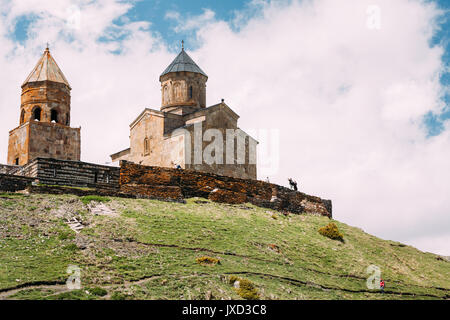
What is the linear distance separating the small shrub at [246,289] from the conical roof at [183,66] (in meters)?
31.3

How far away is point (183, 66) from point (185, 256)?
29.7 m

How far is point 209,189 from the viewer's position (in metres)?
30.5

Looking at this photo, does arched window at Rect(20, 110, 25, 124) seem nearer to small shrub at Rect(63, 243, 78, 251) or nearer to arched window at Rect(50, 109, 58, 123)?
arched window at Rect(50, 109, 58, 123)

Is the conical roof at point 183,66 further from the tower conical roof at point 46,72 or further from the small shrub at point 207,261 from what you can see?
the small shrub at point 207,261

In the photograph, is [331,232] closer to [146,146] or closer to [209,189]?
[209,189]

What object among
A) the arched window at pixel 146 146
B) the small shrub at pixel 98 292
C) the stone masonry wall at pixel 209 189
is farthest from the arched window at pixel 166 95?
the small shrub at pixel 98 292

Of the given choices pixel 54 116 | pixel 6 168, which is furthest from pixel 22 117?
pixel 6 168

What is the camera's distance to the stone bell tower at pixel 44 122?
3831cm

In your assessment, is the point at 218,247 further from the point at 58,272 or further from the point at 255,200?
the point at 255,200

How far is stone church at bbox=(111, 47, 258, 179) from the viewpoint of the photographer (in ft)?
138

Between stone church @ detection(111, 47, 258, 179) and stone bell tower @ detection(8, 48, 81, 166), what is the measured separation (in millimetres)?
6674

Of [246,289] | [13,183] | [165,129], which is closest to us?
[246,289]

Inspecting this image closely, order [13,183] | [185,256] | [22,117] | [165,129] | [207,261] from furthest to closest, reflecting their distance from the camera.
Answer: [165,129]
[22,117]
[13,183]
[185,256]
[207,261]

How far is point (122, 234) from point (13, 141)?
21.6 m
